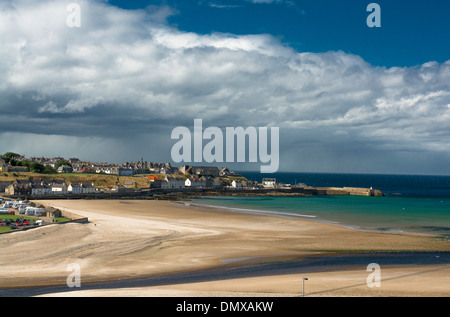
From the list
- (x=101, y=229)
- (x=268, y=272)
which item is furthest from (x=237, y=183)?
(x=268, y=272)

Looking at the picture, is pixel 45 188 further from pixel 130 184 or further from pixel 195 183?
pixel 195 183

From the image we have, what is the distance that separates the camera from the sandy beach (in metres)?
21.2

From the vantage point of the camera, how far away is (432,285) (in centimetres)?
2228

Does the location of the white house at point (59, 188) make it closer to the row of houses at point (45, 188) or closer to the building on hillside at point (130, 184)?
the row of houses at point (45, 188)

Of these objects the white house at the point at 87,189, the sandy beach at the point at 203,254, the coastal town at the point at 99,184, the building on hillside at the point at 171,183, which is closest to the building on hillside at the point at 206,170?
the coastal town at the point at 99,184

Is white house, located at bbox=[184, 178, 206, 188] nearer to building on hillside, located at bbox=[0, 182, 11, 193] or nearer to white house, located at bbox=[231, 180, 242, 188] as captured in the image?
white house, located at bbox=[231, 180, 242, 188]

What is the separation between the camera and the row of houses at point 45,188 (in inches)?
3249

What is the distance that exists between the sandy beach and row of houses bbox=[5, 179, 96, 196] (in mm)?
44201

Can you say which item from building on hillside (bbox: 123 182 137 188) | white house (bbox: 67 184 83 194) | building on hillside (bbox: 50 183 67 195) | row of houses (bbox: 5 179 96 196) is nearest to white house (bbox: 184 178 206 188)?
building on hillside (bbox: 123 182 137 188)

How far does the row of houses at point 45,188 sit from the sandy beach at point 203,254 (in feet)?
145

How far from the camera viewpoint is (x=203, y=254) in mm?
30938

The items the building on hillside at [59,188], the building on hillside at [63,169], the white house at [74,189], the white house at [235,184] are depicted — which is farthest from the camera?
the white house at [235,184]

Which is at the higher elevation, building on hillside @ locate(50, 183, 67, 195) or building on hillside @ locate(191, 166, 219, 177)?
building on hillside @ locate(191, 166, 219, 177)
